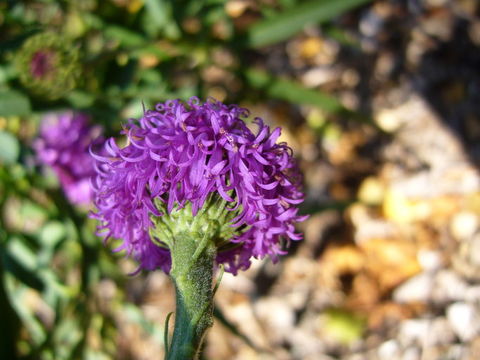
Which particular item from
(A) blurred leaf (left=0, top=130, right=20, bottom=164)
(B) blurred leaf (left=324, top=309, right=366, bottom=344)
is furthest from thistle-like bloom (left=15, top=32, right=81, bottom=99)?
(B) blurred leaf (left=324, top=309, right=366, bottom=344)

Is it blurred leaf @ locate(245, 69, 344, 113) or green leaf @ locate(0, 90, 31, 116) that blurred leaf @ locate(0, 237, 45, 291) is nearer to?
green leaf @ locate(0, 90, 31, 116)

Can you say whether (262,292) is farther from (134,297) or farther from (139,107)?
(139,107)

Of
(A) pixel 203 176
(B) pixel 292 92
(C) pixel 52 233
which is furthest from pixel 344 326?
(A) pixel 203 176

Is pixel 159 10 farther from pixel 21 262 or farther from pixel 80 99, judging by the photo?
pixel 21 262

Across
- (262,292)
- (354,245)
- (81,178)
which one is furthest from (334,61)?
(81,178)

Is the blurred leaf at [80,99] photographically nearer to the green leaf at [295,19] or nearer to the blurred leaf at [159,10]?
the blurred leaf at [159,10]

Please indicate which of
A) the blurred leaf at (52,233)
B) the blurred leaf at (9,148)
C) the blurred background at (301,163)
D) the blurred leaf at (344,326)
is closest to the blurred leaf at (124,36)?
the blurred background at (301,163)
